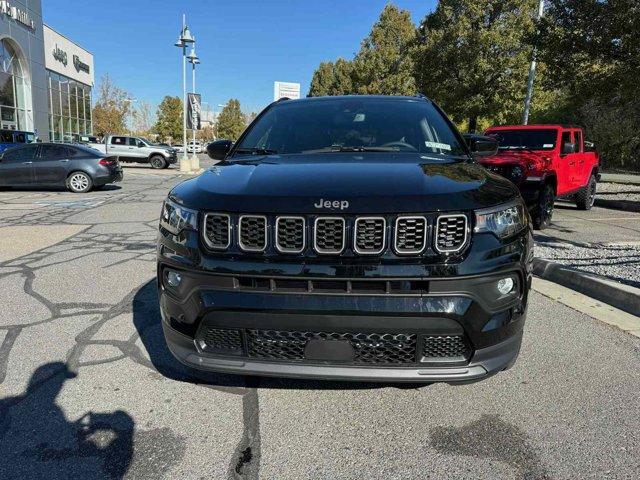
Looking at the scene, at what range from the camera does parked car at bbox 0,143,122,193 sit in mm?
14305

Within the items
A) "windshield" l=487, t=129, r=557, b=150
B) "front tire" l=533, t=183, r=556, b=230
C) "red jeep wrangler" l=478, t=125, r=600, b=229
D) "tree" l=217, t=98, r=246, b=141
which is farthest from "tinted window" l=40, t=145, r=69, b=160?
"tree" l=217, t=98, r=246, b=141

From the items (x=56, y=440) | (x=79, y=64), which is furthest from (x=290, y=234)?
(x=79, y=64)

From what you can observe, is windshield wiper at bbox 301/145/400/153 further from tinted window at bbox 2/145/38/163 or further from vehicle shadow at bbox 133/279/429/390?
tinted window at bbox 2/145/38/163

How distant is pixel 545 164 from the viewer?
352 inches

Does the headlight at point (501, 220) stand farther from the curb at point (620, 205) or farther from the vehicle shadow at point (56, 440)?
the curb at point (620, 205)

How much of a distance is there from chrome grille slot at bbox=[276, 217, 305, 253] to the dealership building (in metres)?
33.0

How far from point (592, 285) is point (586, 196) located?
7869 millimetres

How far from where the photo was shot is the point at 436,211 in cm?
225

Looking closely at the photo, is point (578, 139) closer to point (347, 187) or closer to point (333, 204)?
point (347, 187)

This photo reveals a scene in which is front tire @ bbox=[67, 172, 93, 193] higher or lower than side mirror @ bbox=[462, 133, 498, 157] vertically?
lower

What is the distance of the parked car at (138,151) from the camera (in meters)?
28.8

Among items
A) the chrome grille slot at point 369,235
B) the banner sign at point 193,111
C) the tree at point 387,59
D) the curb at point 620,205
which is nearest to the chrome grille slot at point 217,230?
the chrome grille slot at point 369,235

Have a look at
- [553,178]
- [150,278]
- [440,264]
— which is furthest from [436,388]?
[553,178]

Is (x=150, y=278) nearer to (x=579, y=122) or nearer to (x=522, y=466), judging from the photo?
(x=522, y=466)
